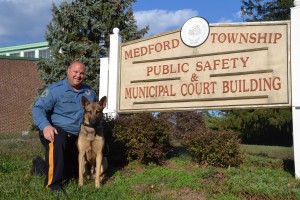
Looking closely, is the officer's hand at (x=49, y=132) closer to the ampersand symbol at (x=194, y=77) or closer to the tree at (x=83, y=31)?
the ampersand symbol at (x=194, y=77)

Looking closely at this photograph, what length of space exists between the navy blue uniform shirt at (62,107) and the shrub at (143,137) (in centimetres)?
115

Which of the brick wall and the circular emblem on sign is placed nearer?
the circular emblem on sign

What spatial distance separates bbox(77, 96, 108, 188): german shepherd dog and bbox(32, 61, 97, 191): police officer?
0.73 feet

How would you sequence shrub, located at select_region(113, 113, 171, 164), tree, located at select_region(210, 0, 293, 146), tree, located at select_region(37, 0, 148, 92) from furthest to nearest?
tree, located at select_region(210, 0, 293, 146) < tree, located at select_region(37, 0, 148, 92) < shrub, located at select_region(113, 113, 171, 164)

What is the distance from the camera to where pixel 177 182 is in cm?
580

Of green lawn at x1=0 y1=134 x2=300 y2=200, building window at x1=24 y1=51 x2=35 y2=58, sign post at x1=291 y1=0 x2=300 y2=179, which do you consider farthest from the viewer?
building window at x1=24 y1=51 x2=35 y2=58

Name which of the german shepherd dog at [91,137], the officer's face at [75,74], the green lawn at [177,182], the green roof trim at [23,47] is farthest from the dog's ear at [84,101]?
the green roof trim at [23,47]

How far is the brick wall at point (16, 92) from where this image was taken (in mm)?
28453

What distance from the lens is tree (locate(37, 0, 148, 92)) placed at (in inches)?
631

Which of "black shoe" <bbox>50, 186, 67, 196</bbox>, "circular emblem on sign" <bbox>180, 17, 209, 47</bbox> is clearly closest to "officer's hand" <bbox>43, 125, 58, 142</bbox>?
"black shoe" <bbox>50, 186, 67, 196</bbox>

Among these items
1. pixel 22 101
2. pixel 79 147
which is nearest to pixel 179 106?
pixel 79 147

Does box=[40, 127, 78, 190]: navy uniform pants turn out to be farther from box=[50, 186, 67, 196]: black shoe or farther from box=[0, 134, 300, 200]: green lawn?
box=[0, 134, 300, 200]: green lawn

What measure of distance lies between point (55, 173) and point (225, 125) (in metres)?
16.8

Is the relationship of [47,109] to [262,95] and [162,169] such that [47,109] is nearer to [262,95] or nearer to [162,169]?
[162,169]
